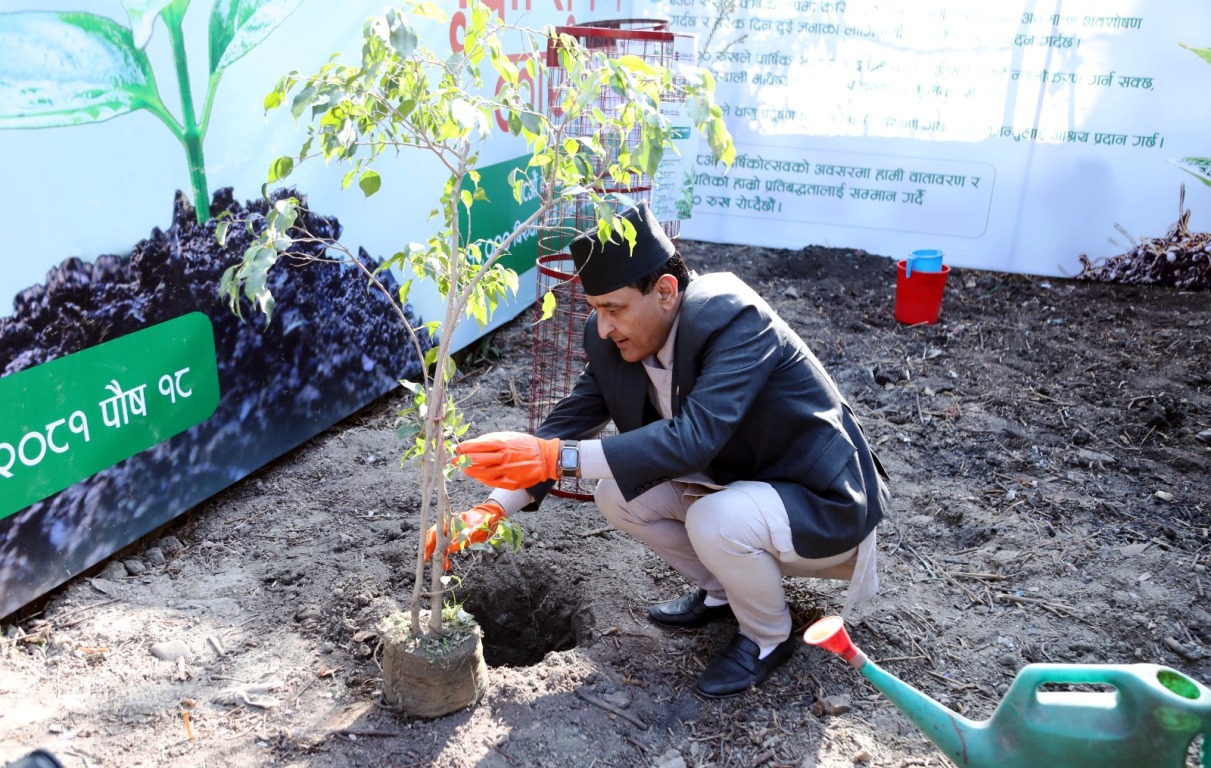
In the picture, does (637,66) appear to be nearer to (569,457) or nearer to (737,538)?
(569,457)

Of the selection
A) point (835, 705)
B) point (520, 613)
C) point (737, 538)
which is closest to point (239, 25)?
point (520, 613)

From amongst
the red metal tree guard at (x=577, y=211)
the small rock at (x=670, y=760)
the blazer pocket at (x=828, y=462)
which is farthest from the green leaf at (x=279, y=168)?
the small rock at (x=670, y=760)

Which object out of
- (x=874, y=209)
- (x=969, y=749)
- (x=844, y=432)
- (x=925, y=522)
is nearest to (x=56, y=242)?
(x=844, y=432)

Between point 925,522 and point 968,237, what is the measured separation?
3371 millimetres

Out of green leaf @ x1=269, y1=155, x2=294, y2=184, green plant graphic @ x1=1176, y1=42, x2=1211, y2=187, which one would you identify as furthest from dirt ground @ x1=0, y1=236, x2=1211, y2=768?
green plant graphic @ x1=1176, y1=42, x2=1211, y2=187

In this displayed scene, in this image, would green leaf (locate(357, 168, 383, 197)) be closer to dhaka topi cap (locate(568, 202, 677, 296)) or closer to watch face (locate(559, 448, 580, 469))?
dhaka topi cap (locate(568, 202, 677, 296))

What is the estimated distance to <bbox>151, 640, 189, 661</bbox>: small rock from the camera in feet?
7.66

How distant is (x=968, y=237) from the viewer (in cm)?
592

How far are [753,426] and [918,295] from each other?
3154 millimetres

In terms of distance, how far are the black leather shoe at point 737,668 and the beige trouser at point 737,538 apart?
0.03m

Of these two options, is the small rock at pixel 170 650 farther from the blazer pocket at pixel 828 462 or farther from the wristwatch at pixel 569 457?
the blazer pocket at pixel 828 462

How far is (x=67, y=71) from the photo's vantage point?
7.62 feet

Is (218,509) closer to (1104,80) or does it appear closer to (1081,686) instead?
(1081,686)

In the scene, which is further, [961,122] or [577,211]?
[961,122]
